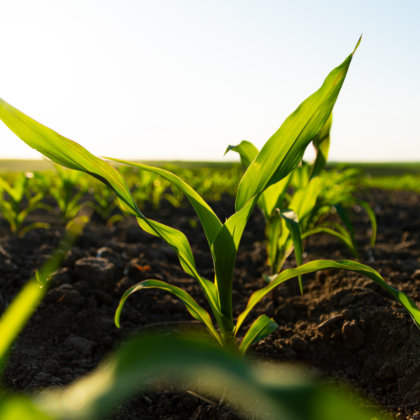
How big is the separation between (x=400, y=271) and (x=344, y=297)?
0.58 m

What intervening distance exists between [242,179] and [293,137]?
0.16 metres

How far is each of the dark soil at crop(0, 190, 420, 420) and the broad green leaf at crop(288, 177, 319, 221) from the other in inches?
14.5

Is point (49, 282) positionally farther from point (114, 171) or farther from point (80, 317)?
point (114, 171)

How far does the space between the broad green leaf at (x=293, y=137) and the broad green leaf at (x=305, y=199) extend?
700mm

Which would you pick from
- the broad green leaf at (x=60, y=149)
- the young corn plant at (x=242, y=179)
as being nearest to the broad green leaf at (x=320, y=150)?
the young corn plant at (x=242, y=179)

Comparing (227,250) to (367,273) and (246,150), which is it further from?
(246,150)

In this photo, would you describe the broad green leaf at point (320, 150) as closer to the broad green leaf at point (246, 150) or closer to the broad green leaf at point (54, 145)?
the broad green leaf at point (246, 150)

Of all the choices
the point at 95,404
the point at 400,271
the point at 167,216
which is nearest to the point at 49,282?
the point at 95,404

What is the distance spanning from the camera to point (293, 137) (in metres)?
0.76

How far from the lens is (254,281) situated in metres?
1.80

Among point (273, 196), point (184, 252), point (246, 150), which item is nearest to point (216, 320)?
point (184, 252)

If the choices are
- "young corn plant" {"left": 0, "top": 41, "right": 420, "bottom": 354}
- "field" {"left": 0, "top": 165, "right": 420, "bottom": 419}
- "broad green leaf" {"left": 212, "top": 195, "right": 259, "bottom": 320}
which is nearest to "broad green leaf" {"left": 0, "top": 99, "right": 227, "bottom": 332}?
"young corn plant" {"left": 0, "top": 41, "right": 420, "bottom": 354}

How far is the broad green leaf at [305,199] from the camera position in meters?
1.45

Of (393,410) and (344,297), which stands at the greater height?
(344,297)
